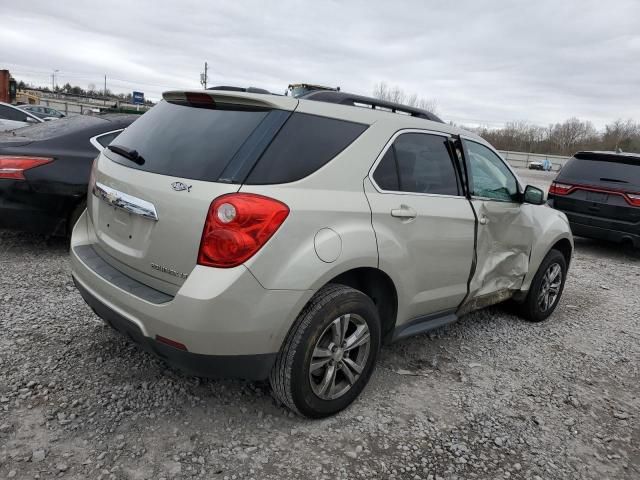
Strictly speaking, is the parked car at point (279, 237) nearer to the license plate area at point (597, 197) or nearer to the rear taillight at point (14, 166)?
the rear taillight at point (14, 166)

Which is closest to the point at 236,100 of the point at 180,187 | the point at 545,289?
the point at 180,187

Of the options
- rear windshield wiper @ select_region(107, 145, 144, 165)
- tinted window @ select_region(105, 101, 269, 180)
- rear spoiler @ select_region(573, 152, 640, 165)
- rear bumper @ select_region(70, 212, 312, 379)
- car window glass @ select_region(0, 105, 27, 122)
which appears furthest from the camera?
car window glass @ select_region(0, 105, 27, 122)

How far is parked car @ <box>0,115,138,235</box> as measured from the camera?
4.59 meters

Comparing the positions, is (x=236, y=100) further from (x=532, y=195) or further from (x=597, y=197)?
(x=597, y=197)

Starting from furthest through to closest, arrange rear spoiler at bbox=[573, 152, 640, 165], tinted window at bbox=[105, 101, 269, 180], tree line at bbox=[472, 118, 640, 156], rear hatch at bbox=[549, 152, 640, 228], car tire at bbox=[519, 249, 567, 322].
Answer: tree line at bbox=[472, 118, 640, 156] < rear spoiler at bbox=[573, 152, 640, 165] < rear hatch at bbox=[549, 152, 640, 228] < car tire at bbox=[519, 249, 567, 322] < tinted window at bbox=[105, 101, 269, 180]

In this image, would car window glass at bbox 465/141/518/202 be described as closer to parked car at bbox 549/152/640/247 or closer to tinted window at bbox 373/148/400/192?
tinted window at bbox 373/148/400/192

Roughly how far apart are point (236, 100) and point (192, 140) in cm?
31

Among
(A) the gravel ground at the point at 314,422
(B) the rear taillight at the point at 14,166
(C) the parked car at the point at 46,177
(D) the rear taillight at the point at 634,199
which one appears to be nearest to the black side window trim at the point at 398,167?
(A) the gravel ground at the point at 314,422

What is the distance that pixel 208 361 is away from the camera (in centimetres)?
230

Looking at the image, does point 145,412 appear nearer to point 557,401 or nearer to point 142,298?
point 142,298

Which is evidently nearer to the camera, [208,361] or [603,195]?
[208,361]

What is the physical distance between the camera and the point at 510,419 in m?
2.95

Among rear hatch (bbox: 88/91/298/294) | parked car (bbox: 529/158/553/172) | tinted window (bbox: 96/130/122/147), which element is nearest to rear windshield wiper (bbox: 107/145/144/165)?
rear hatch (bbox: 88/91/298/294)

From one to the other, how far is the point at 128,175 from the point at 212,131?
52cm
